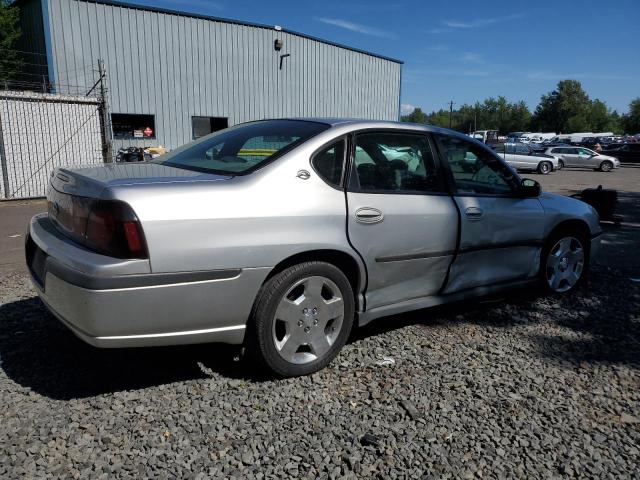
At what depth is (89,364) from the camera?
3279 mm

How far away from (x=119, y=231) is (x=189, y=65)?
59.1ft

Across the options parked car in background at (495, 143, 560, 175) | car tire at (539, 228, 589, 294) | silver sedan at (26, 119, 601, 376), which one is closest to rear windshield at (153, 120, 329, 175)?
silver sedan at (26, 119, 601, 376)

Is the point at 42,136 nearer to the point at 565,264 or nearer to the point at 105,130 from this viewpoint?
the point at 105,130

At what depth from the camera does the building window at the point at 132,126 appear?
18.1 meters

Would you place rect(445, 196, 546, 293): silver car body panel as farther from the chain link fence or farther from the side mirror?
the chain link fence

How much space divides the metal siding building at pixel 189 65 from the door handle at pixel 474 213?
15201mm

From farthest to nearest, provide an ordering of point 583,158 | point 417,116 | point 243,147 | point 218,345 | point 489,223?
point 417,116
point 583,158
point 489,223
point 218,345
point 243,147

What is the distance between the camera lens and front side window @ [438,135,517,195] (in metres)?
3.90

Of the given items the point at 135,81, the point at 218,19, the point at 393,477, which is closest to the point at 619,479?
the point at 393,477

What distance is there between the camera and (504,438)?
262 cm

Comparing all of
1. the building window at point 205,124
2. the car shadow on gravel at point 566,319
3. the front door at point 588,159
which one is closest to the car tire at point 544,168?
the front door at point 588,159

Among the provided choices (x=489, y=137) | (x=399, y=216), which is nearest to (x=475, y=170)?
(x=399, y=216)

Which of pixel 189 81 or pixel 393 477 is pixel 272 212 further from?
pixel 189 81

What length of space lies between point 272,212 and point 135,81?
16979 mm
